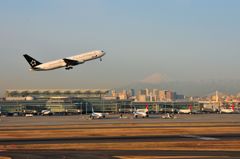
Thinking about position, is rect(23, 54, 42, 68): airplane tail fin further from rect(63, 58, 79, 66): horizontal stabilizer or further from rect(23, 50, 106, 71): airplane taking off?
rect(63, 58, 79, 66): horizontal stabilizer

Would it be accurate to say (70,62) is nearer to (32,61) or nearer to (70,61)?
(70,61)

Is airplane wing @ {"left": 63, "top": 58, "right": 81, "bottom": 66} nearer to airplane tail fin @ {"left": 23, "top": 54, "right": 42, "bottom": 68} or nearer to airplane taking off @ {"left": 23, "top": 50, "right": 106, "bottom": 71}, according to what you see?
airplane taking off @ {"left": 23, "top": 50, "right": 106, "bottom": 71}

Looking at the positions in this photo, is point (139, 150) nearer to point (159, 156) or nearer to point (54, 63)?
point (159, 156)

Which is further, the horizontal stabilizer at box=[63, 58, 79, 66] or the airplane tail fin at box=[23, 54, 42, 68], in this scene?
the airplane tail fin at box=[23, 54, 42, 68]

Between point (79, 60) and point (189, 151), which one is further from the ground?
point (79, 60)

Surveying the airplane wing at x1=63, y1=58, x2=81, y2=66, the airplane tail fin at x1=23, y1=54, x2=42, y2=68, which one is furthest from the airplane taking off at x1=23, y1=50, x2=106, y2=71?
the airplane tail fin at x1=23, y1=54, x2=42, y2=68

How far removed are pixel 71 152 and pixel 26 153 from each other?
421cm

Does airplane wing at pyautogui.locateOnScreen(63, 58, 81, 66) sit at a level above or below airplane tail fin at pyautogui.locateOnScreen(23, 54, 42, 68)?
below

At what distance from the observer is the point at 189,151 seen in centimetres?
4006

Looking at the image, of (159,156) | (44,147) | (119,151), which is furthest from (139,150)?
(44,147)

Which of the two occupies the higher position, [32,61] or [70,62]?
[32,61]

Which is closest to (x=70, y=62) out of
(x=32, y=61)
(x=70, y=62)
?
(x=70, y=62)

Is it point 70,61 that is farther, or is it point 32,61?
point 32,61

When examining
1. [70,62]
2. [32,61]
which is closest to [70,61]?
[70,62]
